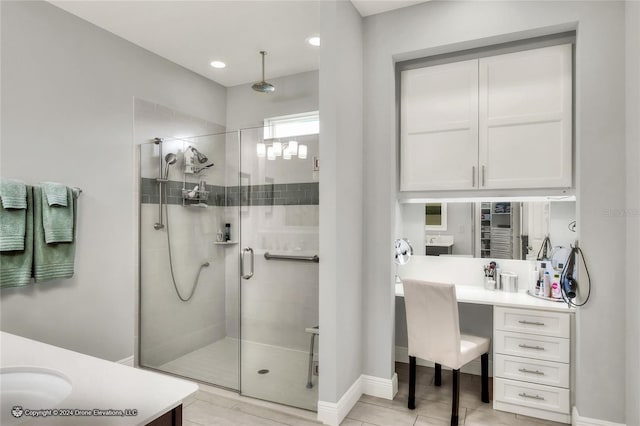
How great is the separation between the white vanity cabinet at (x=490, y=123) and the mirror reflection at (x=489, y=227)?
0.40 meters

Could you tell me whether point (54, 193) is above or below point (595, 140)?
below

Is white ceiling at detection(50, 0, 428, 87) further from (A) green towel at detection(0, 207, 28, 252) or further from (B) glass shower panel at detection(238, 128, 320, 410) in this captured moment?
(A) green towel at detection(0, 207, 28, 252)

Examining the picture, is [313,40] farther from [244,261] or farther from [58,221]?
[58,221]

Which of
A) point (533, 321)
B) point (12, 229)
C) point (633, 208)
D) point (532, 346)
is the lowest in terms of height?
point (532, 346)

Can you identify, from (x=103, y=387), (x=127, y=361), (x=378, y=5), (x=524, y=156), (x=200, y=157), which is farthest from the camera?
(x=200, y=157)

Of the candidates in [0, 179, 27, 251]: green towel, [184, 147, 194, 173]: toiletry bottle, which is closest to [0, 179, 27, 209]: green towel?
[0, 179, 27, 251]: green towel

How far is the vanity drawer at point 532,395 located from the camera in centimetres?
228

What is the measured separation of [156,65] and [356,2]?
191cm

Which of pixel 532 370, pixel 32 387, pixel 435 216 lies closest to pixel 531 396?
pixel 532 370

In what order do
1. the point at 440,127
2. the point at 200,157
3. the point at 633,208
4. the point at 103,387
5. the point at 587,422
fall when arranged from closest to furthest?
the point at 103,387, the point at 633,208, the point at 587,422, the point at 440,127, the point at 200,157

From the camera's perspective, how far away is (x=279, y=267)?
9.03 feet

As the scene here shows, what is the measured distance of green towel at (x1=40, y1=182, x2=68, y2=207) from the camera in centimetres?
235

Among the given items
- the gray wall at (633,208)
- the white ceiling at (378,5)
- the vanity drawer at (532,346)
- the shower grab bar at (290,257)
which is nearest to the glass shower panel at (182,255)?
the shower grab bar at (290,257)

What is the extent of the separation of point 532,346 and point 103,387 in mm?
2432
